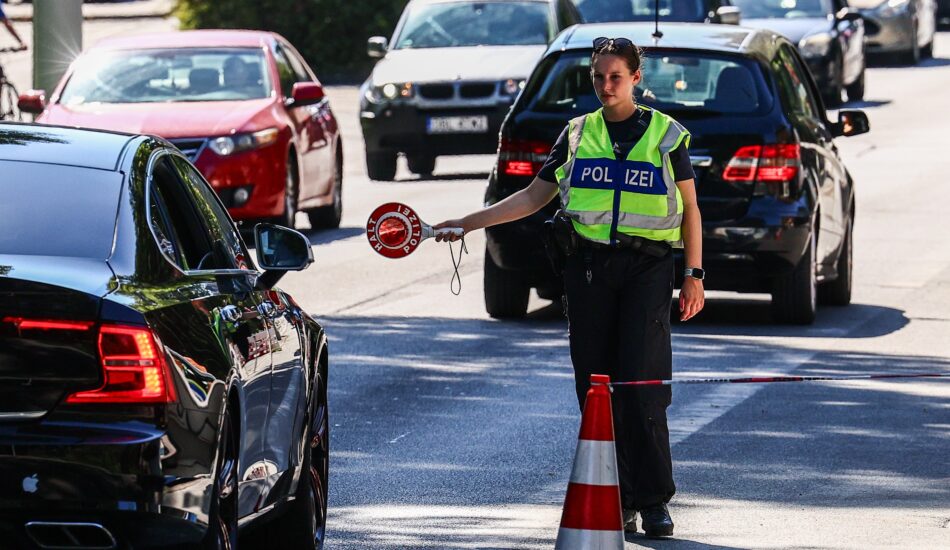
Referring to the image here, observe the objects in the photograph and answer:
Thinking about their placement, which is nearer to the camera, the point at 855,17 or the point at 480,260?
the point at 480,260

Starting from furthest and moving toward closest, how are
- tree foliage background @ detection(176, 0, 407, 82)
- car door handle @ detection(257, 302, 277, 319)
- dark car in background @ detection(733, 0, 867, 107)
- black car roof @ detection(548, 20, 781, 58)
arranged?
1. tree foliage background @ detection(176, 0, 407, 82)
2. dark car in background @ detection(733, 0, 867, 107)
3. black car roof @ detection(548, 20, 781, 58)
4. car door handle @ detection(257, 302, 277, 319)

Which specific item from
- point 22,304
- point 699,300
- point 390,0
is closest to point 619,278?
point 699,300

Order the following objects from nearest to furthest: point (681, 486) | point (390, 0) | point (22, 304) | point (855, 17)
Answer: point (22, 304) → point (681, 486) → point (855, 17) → point (390, 0)

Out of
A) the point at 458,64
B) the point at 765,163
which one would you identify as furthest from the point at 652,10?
the point at 765,163

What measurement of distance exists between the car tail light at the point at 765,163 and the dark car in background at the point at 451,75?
29.4ft

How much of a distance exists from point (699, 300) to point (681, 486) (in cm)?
97

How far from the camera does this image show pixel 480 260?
647 inches

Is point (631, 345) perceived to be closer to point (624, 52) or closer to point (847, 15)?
point (624, 52)

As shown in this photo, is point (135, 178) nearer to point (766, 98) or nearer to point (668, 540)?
point (668, 540)

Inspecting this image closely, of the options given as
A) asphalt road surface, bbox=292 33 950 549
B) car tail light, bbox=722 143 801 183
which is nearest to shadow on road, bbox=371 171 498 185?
asphalt road surface, bbox=292 33 950 549

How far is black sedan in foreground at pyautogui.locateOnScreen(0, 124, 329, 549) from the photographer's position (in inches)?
195

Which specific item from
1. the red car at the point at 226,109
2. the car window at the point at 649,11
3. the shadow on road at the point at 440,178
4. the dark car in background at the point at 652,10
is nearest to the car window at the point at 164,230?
the red car at the point at 226,109

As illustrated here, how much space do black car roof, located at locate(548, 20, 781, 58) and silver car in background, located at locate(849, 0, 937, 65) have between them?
76.7 feet

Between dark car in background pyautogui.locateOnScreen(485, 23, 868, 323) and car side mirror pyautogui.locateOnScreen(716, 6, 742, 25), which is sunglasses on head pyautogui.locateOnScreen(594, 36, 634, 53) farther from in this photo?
car side mirror pyautogui.locateOnScreen(716, 6, 742, 25)
